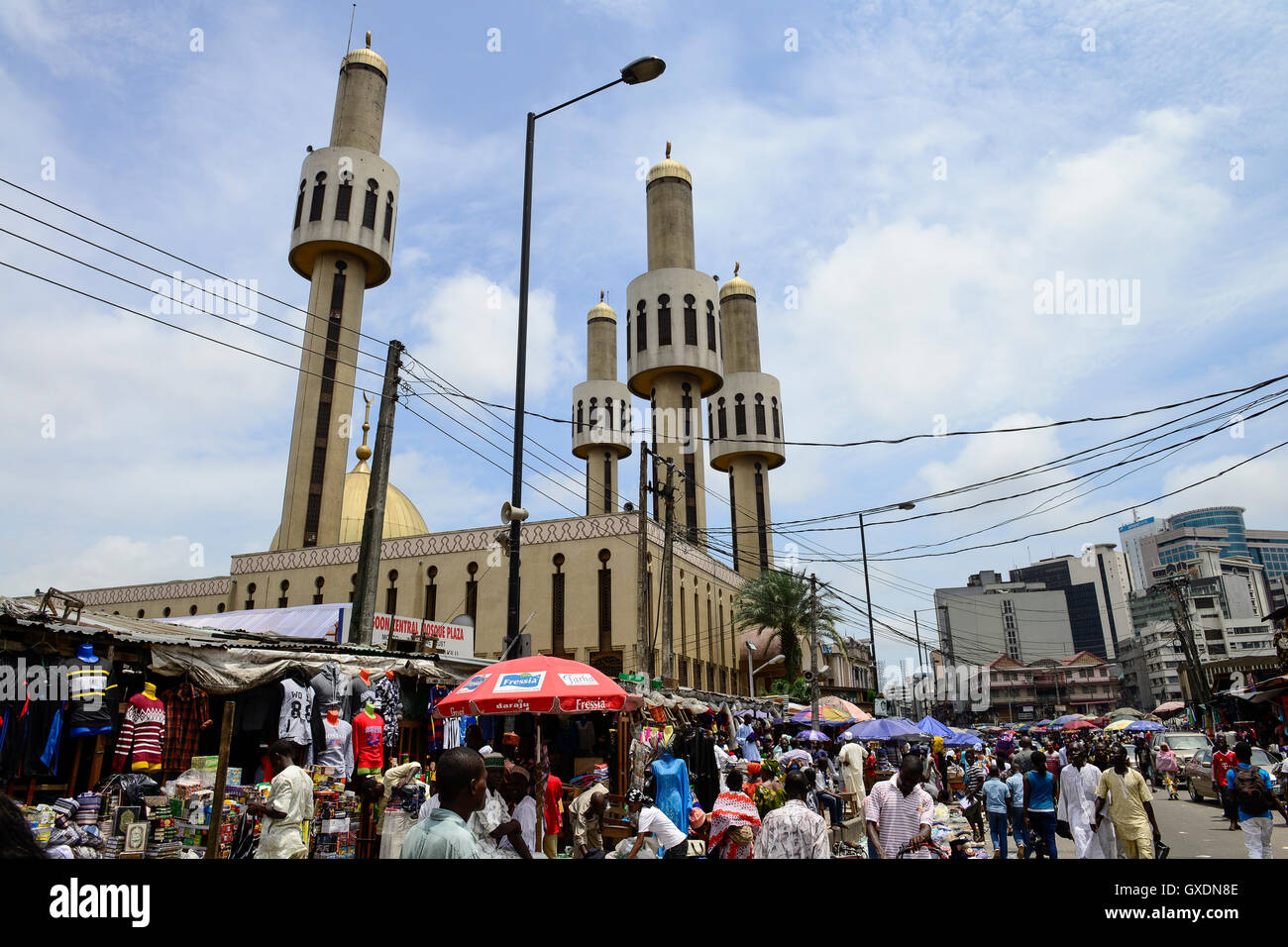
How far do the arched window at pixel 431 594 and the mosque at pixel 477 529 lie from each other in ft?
0.23

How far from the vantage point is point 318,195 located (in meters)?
43.6

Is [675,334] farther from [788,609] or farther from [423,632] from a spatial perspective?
[423,632]

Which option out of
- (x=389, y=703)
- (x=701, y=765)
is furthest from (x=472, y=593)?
(x=389, y=703)

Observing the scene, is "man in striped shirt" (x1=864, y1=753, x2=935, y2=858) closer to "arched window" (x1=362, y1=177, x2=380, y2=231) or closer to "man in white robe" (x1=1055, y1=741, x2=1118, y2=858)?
→ "man in white robe" (x1=1055, y1=741, x2=1118, y2=858)

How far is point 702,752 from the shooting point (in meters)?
15.3

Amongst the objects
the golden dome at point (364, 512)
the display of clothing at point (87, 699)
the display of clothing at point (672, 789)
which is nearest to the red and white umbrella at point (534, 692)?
the display of clothing at point (672, 789)

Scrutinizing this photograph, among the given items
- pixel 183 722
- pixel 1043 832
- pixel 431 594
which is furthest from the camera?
pixel 431 594

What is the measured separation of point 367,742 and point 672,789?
15.7 ft

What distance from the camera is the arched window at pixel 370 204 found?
144 feet

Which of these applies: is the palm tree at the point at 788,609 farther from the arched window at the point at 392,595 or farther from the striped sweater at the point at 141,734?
the striped sweater at the point at 141,734
